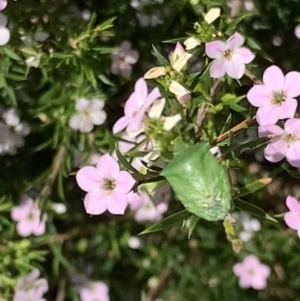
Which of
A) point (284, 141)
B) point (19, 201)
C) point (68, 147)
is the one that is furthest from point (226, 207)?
point (19, 201)

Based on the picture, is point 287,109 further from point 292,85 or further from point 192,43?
point 192,43

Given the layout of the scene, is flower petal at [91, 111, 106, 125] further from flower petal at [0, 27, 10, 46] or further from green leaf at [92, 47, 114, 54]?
flower petal at [0, 27, 10, 46]

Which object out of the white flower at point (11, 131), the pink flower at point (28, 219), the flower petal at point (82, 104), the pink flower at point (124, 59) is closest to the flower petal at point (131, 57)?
the pink flower at point (124, 59)

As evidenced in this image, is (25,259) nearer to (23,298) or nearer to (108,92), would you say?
(23,298)

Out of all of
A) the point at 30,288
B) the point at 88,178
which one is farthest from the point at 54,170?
the point at 88,178

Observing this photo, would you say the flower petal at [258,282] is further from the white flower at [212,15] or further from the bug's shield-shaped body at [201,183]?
the bug's shield-shaped body at [201,183]

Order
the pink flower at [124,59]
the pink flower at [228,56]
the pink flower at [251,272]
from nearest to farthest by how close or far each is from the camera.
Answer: the pink flower at [228,56] < the pink flower at [124,59] < the pink flower at [251,272]
